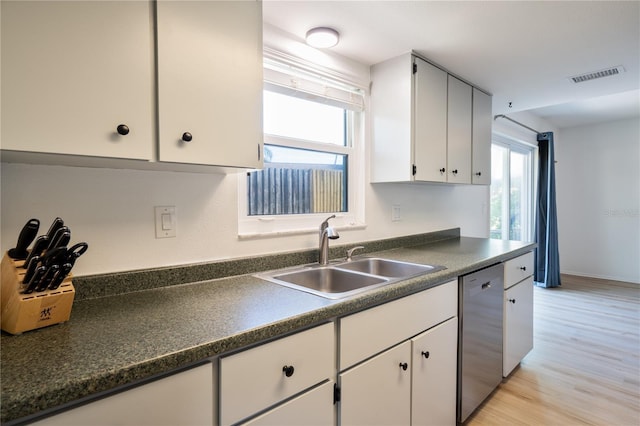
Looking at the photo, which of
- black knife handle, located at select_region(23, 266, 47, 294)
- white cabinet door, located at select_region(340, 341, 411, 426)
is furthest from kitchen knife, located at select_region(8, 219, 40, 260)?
white cabinet door, located at select_region(340, 341, 411, 426)

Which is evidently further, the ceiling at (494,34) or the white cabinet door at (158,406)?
the ceiling at (494,34)

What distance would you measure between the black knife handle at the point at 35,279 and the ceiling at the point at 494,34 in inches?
51.9

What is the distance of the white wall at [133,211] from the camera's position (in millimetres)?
1054

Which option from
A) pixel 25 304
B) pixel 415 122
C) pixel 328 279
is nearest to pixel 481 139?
pixel 415 122

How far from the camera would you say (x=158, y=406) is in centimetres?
76

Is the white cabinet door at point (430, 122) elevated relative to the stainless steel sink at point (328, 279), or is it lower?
elevated

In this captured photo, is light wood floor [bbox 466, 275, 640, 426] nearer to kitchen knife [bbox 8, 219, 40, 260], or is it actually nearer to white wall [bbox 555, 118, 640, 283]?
white wall [bbox 555, 118, 640, 283]

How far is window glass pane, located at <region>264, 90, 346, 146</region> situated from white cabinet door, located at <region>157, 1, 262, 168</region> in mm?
535

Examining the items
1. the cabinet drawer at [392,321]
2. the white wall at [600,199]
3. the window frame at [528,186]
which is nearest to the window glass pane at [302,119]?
the cabinet drawer at [392,321]

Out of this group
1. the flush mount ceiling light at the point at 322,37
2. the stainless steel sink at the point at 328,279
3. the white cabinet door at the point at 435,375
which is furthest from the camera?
the flush mount ceiling light at the point at 322,37

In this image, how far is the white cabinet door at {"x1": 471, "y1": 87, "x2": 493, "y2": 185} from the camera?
103 inches

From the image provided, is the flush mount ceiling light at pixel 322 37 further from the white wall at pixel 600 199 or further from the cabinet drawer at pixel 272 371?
the white wall at pixel 600 199

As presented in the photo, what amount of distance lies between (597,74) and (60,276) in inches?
126

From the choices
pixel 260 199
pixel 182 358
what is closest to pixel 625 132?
pixel 260 199
